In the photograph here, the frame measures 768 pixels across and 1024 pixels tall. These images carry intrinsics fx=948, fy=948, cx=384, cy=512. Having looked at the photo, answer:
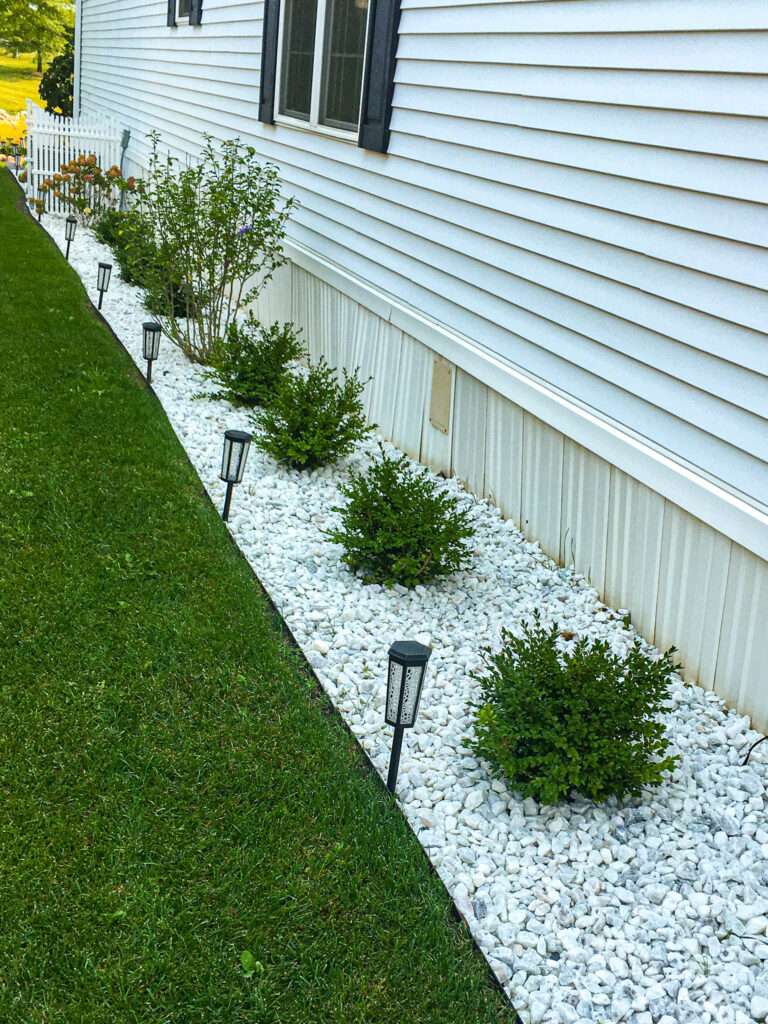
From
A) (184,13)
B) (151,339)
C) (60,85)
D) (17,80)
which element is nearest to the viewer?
(151,339)

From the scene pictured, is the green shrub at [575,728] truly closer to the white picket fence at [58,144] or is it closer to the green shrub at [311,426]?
the green shrub at [311,426]

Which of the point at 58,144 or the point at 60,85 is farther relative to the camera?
the point at 60,85

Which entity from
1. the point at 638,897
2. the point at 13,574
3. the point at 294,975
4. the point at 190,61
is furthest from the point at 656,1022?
the point at 190,61

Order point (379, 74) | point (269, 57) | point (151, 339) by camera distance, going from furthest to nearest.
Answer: point (269, 57)
point (151, 339)
point (379, 74)

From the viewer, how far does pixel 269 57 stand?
702cm

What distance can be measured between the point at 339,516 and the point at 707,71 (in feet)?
8.03

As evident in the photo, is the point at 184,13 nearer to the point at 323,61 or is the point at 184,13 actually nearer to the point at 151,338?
the point at 323,61

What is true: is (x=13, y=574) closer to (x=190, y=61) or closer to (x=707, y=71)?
(x=707, y=71)

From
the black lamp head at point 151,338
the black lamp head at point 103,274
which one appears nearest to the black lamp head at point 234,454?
the black lamp head at point 151,338

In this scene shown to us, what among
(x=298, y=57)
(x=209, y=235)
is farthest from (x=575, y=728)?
(x=298, y=57)

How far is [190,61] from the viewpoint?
9562 millimetres

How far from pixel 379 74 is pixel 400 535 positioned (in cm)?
296

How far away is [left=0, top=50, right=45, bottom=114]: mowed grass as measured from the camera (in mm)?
37594

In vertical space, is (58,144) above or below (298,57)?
below
